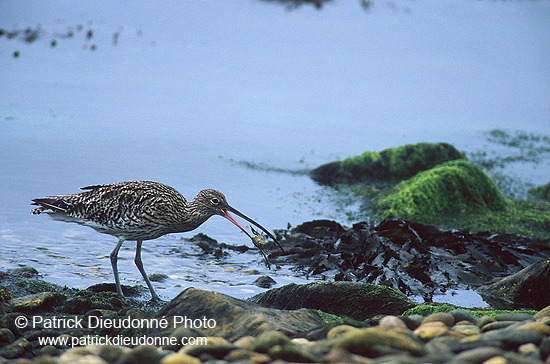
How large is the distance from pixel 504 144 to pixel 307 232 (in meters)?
9.47

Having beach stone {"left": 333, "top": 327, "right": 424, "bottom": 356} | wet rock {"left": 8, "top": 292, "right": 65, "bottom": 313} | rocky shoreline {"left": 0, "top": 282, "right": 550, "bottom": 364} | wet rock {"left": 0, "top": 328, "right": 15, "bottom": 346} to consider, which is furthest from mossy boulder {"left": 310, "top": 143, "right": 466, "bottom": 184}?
beach stone {"left": 333, "top": 327, "right": 424, "bottom": 356}

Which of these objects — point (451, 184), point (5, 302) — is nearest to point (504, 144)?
point (451, 184)

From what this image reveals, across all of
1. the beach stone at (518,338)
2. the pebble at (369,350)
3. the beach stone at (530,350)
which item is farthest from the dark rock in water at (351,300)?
the beach stone at (530,350)

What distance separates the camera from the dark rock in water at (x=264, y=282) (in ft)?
22.2

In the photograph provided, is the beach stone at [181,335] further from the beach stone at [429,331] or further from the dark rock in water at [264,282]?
the dark rock in water at [264,282]

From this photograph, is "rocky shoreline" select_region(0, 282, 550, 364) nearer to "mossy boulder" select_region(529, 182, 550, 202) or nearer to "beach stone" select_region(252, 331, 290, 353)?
"beach stone" select_region(252, 331, 290, 353)

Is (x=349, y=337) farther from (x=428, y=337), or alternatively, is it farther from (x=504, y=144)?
(x=504, y=144)

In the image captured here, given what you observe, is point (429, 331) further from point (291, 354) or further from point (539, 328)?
point (291, 354)

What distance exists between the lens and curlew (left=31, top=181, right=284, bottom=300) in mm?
6559

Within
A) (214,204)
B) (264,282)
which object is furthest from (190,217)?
(264,282)

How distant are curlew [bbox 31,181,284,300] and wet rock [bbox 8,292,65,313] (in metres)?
1.18

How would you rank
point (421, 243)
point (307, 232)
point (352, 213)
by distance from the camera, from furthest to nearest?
point (352, 213) < point (307, 232) < point (421, 243)

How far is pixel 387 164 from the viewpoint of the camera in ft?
41.5

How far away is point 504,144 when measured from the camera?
16.4 metres
